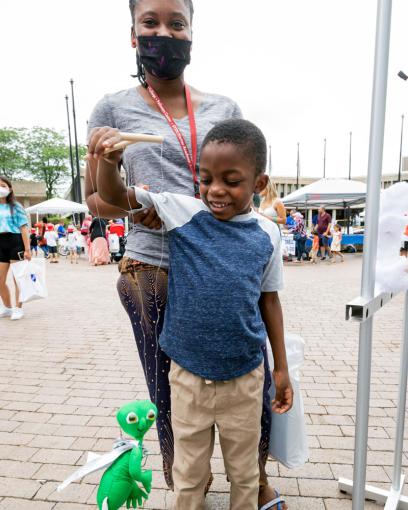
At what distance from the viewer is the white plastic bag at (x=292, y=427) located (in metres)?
1.86

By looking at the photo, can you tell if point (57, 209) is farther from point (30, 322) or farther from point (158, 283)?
point (158, 283)

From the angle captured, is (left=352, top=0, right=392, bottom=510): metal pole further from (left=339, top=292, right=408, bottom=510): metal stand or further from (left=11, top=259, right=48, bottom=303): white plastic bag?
(left=11, top=259, right=48, bottom=303): white plastic bag

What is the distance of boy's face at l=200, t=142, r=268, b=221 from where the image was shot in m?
1.43

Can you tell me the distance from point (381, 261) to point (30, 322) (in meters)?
5.41

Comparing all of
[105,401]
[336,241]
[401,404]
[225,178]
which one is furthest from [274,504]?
[336,241]

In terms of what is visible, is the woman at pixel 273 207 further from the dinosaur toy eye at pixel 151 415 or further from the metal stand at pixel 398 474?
the dinosaur toy eye at pixel 151 415

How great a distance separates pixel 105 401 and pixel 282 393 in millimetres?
1917

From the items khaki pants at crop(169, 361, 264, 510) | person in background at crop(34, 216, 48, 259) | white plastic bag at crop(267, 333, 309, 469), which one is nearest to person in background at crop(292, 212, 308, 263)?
person in background at crop(34, 216, 48, 259)

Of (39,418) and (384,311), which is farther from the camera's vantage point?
(384,311)

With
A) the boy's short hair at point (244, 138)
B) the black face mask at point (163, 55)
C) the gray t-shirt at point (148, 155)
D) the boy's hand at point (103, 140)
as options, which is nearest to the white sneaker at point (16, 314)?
the gray t-shirt at point (148, 155)

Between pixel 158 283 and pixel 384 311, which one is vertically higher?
pixel 158 283

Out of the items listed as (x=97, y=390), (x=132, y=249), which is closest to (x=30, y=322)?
(x=97, y=390)

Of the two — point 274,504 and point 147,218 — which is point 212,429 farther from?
point 147,218

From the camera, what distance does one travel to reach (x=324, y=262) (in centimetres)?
1367
